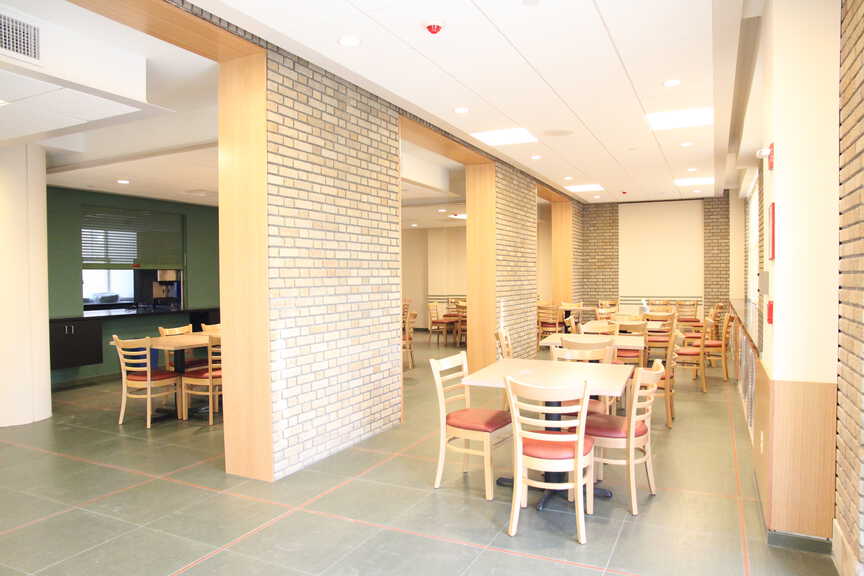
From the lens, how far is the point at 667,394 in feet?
17.3

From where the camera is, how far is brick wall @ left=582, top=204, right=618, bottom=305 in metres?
13.0

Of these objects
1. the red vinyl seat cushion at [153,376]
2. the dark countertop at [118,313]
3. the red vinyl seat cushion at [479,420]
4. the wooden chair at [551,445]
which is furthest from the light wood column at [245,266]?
the dark countertop at [118,313]

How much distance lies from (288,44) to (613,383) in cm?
308

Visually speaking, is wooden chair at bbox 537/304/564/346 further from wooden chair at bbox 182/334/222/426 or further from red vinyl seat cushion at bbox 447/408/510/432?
red vinyl seat cushion at bbox 447/408/510/432

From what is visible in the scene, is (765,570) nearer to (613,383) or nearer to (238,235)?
(613,383)

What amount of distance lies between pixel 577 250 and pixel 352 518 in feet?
33.9

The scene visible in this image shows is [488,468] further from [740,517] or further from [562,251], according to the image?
[562,251]

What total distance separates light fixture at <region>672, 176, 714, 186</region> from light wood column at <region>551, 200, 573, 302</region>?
8.44 ft

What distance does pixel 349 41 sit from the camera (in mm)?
3723

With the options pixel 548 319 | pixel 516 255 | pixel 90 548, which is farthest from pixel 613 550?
pixel 548 319

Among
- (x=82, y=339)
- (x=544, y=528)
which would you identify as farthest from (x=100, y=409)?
(x=544, y=528)

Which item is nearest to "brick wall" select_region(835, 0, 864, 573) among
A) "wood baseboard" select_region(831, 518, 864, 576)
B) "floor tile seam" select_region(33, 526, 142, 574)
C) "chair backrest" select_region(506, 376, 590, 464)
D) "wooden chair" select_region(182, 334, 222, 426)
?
"wood baseboard" select_region(831, 518, 864, 576)

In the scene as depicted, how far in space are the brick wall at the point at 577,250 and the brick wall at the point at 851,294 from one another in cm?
976

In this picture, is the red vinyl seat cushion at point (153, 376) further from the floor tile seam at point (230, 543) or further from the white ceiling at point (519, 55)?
the white ceiling at point (519, 55)
